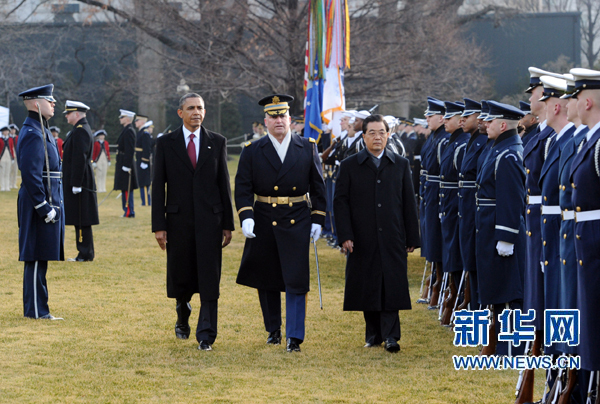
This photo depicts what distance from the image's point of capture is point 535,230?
5594mm

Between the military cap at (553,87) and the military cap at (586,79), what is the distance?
0.47m

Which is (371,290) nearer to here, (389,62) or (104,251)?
(104,251)

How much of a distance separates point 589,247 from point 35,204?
17.7ft

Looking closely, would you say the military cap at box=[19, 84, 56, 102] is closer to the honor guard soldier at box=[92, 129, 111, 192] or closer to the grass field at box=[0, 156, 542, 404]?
the grass field at box=[0, 156, 542, 404]

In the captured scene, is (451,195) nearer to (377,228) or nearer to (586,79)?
(377,228)

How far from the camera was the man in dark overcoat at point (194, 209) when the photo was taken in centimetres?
705

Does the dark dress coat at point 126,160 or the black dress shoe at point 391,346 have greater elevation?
the dark dress coat at point 126,160

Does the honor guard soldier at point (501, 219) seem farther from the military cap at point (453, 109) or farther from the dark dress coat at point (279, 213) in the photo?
the military cap at point (453, 109)

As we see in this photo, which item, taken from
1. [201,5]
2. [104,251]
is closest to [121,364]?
[104,251]

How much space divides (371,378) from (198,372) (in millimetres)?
1291

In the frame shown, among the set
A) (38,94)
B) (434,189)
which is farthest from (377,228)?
(38,94)

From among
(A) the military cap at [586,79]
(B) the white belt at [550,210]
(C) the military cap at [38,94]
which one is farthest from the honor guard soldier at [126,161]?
(A) the military cap at [586,79]

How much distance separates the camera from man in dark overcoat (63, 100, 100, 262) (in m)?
11.8

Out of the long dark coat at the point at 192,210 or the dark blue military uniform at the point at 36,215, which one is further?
the dark blue military uniform at the point at 36,215
